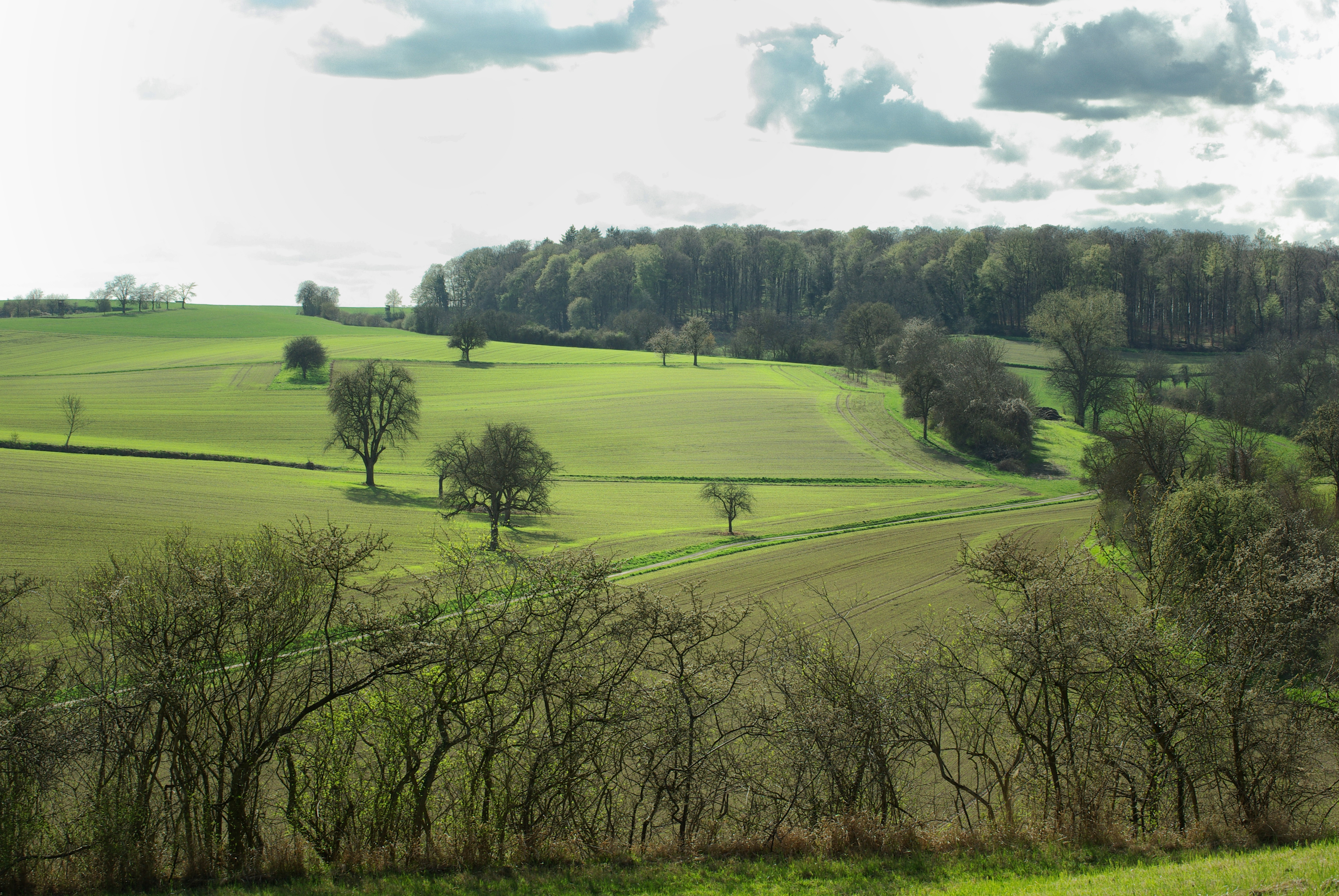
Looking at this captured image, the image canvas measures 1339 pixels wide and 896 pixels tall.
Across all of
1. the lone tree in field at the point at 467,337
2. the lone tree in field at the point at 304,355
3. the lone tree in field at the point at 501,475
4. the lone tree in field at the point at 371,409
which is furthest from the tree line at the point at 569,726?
the lone tree in field at the point at 467,337

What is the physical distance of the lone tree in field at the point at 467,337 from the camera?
10919 centimetres

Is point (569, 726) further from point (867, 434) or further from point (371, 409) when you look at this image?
point (867, 434)

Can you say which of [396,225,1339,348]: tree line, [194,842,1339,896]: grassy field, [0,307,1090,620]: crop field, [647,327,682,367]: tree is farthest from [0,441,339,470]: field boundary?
[396,225,1339,348]: tree line

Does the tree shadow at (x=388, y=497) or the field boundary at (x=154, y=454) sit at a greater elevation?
the field boundary at (x=154, y=454)

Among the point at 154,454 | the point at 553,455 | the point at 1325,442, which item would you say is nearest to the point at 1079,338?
the point at 1325,442

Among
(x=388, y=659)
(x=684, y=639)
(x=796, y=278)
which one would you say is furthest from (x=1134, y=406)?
(x=796, y=278)

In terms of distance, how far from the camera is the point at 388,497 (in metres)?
52.3

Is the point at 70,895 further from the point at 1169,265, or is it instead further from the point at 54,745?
the point at 1169,265

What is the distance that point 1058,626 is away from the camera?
14.2 metres

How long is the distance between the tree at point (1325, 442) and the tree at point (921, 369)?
31607mm

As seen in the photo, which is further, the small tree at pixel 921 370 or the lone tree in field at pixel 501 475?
the small tree at pixel 921 370

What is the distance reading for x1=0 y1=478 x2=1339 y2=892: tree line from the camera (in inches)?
530

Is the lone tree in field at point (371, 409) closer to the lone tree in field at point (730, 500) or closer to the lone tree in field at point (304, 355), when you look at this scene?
the lone tree in field at point (730, 500)

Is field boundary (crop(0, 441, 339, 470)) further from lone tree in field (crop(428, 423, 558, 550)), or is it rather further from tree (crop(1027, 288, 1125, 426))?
tree (crop(1027, 288, 1125, 426))
